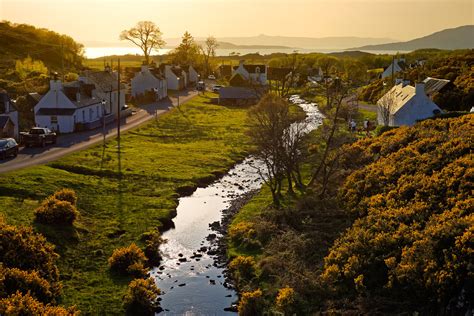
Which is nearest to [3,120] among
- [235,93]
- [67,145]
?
[67,145]

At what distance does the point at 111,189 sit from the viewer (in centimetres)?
4675

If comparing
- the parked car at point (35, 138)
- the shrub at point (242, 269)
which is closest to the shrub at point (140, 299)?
the shrub at point (242, 269)

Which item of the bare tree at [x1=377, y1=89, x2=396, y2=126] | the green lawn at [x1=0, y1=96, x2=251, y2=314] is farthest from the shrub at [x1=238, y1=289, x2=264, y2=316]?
the bare tree at [x1=377, y1=89, x2=396, y2=126]

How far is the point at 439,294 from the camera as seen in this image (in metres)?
24.3

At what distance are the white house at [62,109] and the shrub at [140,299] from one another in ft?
149

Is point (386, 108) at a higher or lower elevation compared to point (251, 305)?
higher

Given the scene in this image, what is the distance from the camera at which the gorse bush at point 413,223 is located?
83.6ft

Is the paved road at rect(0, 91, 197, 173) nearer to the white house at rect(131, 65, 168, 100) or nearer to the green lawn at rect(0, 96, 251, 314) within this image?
the green lawn at rect(0, 96, 251, 314)

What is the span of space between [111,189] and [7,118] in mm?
19657

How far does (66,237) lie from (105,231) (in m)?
3.30

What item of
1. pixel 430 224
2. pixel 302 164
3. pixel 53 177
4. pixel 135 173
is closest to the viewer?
pixel 430 224

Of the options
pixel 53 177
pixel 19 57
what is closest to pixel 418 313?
pixel 53 177

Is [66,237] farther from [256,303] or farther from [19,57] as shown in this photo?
[19,57]

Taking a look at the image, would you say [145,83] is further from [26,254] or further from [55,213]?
[26,254]
